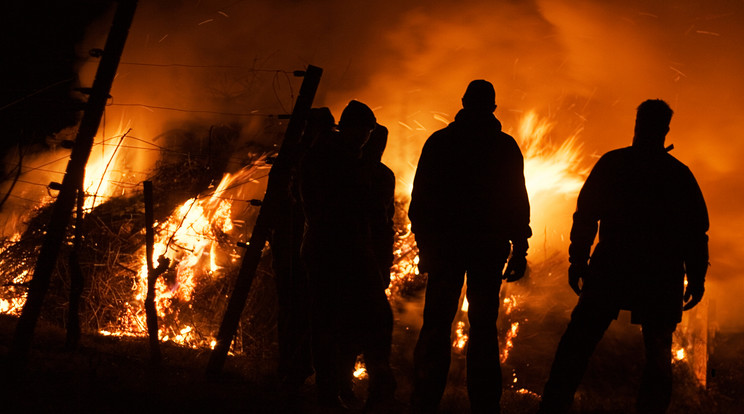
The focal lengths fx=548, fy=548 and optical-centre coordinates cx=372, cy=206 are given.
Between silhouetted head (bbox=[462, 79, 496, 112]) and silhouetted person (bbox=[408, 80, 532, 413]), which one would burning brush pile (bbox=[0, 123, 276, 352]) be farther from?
silhouetted head (bbox=[462, 79, 496, 112])

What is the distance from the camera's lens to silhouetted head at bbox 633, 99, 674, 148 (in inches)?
141

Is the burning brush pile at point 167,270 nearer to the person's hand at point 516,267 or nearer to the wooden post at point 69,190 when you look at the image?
the wooden post at point 69,190

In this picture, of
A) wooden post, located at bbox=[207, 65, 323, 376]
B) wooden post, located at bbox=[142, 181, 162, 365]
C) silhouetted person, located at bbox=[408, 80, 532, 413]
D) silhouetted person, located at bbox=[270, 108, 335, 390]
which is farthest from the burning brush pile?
silhouetted person, located at bbox=[408, 80, 532, 413]

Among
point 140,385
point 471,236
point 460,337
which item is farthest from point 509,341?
point 140,385

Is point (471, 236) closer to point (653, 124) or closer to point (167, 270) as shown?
point (653, 124)

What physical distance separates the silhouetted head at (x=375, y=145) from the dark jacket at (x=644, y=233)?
1.78 metres

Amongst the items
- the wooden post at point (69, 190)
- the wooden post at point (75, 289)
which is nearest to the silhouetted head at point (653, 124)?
the wooden post at point (69, 190)

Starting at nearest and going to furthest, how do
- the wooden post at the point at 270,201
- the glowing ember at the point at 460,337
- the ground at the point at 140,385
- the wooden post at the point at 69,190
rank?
the ground at the point at 140,385, the wooden post at the point at 69,190, the wooden post at the point at 270,201, the glowing ember at the point at 460,337

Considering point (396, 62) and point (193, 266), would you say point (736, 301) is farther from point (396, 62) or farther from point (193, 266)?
point (193, 266)

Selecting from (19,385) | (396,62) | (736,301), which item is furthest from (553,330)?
(19,385)

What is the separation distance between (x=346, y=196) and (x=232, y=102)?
957 cm

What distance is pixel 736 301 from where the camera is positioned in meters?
12.2

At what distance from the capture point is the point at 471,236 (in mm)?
3359

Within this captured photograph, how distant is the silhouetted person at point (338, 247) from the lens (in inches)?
139
